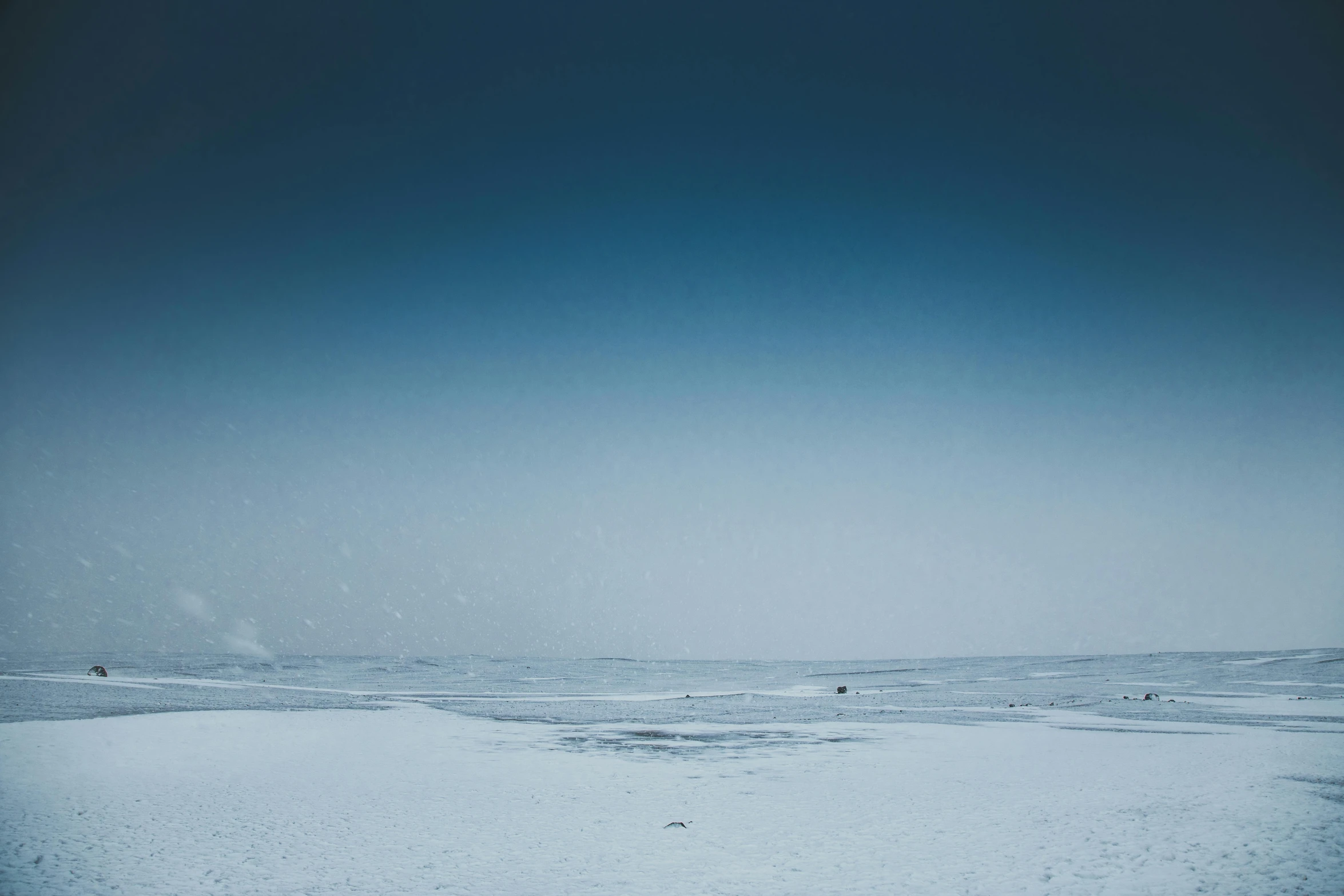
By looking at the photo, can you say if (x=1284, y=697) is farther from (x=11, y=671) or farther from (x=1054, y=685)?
(x=11, y=671)

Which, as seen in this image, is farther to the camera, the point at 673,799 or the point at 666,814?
the point at 673,799

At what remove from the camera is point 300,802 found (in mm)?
8195

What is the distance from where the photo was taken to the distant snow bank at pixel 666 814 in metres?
5.73

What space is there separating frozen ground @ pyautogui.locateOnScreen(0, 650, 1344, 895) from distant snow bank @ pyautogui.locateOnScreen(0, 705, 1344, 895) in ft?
0.13

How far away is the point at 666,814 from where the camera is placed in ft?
25.4

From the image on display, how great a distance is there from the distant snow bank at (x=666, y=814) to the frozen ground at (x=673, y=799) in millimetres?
40

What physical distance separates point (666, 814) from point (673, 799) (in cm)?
66

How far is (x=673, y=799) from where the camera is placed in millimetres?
8383

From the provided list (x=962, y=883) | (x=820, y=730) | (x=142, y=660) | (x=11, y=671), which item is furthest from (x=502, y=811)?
(x=142, y=660)

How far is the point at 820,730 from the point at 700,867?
9030 mm

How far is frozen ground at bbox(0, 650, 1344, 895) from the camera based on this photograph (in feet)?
19.0

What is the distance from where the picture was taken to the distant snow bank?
573 cm

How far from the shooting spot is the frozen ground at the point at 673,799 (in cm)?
580

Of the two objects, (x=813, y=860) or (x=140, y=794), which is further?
(x=140, y=794)
